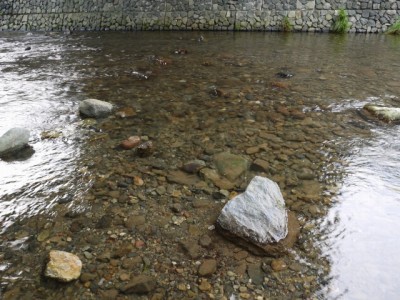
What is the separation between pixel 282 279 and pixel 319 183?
1.21m

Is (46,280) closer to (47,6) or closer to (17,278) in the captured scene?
(17,278)

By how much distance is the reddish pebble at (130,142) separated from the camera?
3576mm

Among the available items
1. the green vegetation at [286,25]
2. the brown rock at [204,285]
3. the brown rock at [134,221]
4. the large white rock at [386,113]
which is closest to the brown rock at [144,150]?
the brown rock at [134,221]

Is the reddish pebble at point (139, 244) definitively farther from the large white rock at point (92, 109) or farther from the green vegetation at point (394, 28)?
the green vegetation at point (394, 28)

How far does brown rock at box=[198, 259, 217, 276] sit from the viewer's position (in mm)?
1984

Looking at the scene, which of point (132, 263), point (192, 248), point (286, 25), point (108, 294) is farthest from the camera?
point (286, 25)

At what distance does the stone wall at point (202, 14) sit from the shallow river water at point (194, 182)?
21.8 ft

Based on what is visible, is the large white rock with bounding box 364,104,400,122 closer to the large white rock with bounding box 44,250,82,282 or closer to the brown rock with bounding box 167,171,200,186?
the brown rock with bounding box 167,171,200,186

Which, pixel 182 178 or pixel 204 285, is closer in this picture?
pixel 204 285

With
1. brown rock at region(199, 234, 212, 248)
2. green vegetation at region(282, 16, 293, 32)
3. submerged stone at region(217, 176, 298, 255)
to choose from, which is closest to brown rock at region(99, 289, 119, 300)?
brown rock at region(199, 234, 212, 248)

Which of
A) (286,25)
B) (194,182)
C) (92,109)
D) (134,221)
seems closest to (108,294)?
(134,221)

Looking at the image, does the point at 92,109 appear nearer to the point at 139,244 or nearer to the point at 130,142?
the point at 130,142

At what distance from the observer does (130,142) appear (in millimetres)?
3631

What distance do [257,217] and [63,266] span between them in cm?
122
